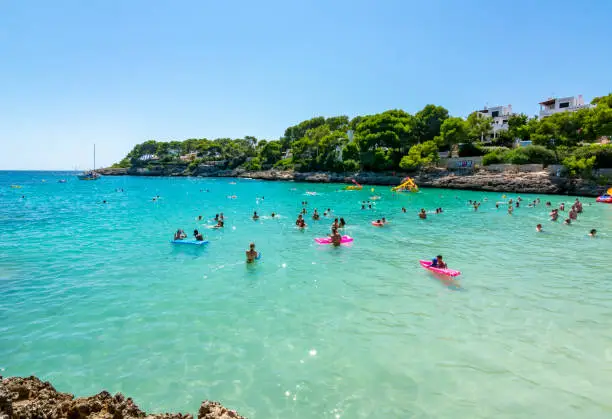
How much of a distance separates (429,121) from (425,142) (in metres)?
13.2

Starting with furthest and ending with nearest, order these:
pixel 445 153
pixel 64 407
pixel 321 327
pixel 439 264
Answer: pixel 445 153, pixel 439 264, pixel 321 327, pixel 64 407

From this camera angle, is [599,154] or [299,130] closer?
[599,154]

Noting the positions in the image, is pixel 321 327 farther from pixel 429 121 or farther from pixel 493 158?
pixel 429 121

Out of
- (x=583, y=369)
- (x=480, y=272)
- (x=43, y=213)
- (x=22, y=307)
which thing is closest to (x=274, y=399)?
(x=583, y=369)

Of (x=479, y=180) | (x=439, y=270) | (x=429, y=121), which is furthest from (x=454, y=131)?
(x=439, y=270)

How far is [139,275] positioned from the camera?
50.8 ft

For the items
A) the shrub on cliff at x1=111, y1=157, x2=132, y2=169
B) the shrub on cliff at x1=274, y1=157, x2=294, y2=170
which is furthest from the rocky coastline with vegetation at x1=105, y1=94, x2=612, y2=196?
the shrub on cliff at x1=111, y1=157, x2=132, y2=169

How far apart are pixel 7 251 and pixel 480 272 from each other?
24.8m

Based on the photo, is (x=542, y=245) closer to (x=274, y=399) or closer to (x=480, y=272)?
(x=480, y=272)

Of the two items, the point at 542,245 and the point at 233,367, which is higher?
the point at 542,245

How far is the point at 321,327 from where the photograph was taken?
10375 mm

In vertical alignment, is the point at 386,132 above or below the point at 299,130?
below

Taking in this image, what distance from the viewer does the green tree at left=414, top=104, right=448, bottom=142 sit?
84.6 metres

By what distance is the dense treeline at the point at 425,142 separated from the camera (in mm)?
55250
